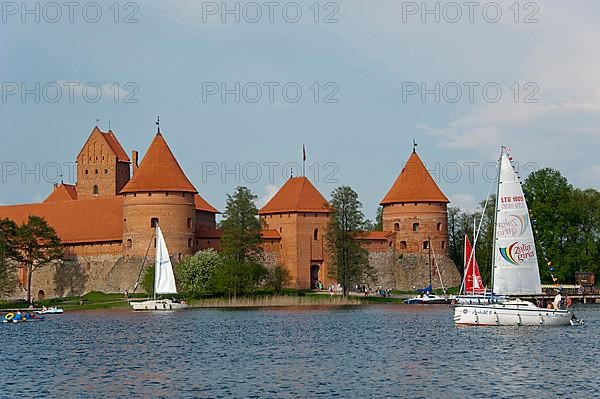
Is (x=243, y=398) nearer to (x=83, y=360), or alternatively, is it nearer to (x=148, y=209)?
(x=83, y=360)

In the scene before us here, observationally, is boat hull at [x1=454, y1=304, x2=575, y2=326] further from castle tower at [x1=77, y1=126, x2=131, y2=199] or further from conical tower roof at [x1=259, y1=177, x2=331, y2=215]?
castle tower at [x1=77, y1=126, x2=131, y2=199]

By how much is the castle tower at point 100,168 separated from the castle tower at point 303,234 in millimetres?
16002

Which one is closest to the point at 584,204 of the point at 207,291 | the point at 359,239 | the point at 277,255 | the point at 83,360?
the point at 359,239

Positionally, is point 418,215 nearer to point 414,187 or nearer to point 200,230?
point 414,187

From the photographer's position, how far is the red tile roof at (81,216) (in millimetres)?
69000

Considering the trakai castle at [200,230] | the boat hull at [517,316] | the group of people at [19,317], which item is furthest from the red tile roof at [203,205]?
the boat hull at [517,316]

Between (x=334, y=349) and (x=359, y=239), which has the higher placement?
(x=359, y=239)

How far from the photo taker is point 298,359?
29.5 metres

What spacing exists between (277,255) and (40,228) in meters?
15.2

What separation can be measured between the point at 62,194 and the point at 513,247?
5123 centimetres

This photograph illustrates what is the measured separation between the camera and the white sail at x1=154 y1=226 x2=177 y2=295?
184ft

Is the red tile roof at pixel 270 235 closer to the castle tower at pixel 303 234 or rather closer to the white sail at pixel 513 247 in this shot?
the castle tower at pixel 303 234

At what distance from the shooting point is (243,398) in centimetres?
2234

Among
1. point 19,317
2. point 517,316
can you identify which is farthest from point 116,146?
point 517,316
